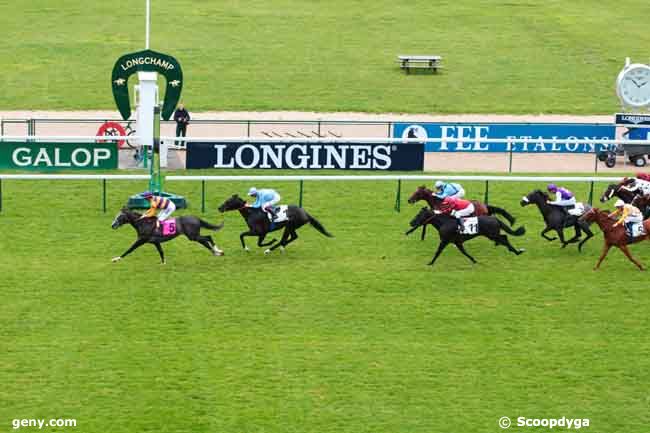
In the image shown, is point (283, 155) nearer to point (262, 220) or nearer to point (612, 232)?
point (262, 220)

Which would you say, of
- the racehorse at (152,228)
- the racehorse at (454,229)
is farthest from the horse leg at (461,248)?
the racehorse at (152,228)

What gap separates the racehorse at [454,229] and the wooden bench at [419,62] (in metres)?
21.5

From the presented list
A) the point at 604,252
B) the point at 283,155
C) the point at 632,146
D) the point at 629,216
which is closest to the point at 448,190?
the point at 604,252

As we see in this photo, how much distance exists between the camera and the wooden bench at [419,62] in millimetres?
41850

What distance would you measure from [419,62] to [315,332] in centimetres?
2613

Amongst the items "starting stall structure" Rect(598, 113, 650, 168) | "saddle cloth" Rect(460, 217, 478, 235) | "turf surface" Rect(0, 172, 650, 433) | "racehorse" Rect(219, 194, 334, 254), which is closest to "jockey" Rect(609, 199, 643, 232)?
"turf surface" Rect(0, 172, 650, 433)

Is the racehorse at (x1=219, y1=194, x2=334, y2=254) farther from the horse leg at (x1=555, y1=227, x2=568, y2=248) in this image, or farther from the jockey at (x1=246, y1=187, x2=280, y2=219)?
the horse leg at (x1=555, y1=227, x2=568, y2=248)

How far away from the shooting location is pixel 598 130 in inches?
1211

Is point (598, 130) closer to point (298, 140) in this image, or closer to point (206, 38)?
point (298, 140)

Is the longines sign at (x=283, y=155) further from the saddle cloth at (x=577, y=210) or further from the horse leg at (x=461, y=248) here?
the saddle cloth at (x=577, y=210)

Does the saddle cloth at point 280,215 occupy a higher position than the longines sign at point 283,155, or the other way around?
the longines sign at point 283,155

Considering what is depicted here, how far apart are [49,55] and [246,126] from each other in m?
12.3

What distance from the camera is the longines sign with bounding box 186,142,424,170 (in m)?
24.2

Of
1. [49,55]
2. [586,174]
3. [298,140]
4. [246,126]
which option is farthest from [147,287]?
[49,55]
